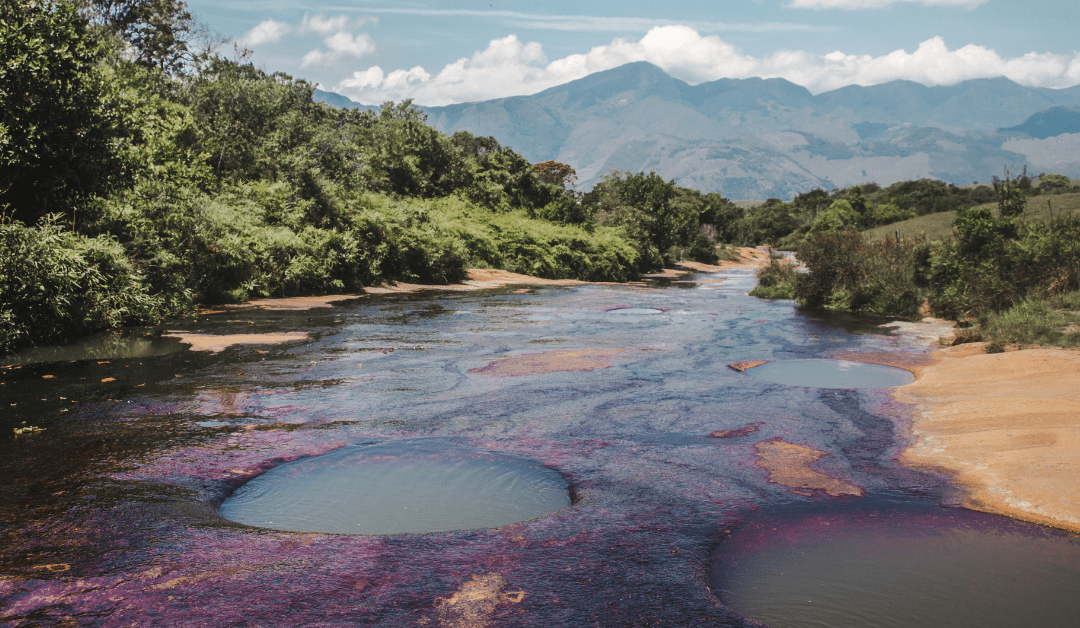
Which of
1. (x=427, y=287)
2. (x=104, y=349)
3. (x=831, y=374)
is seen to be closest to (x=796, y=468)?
(x=831, y=374)

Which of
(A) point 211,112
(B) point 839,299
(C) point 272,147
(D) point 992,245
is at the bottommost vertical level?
(B) point 839,299

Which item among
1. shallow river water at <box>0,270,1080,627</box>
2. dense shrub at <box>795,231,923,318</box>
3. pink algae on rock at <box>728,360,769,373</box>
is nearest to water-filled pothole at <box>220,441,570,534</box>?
shallow river water at <box>0,270,1080,627</box>

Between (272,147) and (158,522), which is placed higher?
(272,147)

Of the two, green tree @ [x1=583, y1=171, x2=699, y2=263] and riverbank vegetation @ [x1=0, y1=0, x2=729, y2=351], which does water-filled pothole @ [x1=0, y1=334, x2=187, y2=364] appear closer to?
riverbank vegetation @ [x1=0, y1=0, x2=729, y2=351]

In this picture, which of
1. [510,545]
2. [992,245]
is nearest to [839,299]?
[992,245]

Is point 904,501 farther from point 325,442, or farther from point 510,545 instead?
point 325,442

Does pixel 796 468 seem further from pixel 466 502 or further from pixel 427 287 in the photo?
pixel 427 287

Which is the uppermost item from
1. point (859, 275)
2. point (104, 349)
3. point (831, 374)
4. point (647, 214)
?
point (647, 214)
